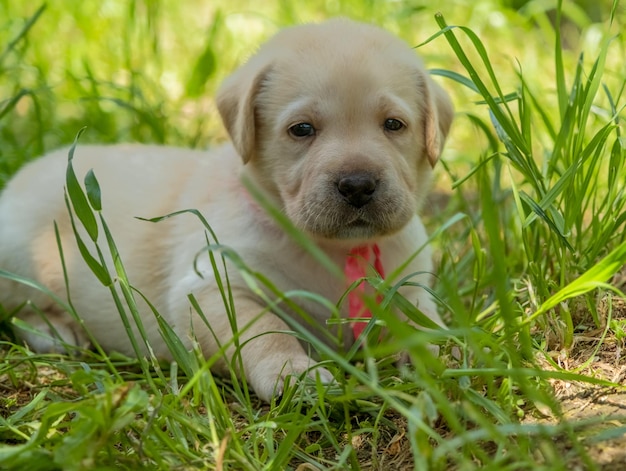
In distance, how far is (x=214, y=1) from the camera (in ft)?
24.8

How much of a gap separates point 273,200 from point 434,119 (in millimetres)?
685

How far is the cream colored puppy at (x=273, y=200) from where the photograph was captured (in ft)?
9.61

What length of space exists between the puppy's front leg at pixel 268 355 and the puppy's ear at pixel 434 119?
867 mm

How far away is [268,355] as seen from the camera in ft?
9.59

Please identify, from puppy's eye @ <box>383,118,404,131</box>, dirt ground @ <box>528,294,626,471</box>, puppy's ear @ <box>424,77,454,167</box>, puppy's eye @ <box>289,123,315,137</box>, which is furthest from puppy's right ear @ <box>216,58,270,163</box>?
dirt ground @ <box>528,294,626,471</box>

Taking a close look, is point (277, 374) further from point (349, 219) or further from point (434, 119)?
point (434, 119)

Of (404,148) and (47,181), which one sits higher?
(404,148)

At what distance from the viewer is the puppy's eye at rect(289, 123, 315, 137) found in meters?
3.08

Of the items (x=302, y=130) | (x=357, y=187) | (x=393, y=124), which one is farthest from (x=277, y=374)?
(x=393, y=124)

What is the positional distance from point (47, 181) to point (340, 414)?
2009mm

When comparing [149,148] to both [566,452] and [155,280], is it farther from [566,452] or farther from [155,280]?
[566,452]

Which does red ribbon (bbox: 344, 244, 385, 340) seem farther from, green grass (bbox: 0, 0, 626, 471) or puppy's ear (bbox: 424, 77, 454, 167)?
puppy's ear (bbox: 424, 77, 454, 167)

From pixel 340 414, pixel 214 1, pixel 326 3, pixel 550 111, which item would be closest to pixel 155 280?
pixel 340 414

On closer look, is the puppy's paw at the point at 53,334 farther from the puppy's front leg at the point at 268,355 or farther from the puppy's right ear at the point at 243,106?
the puppy's right ear at the point at 243,106
